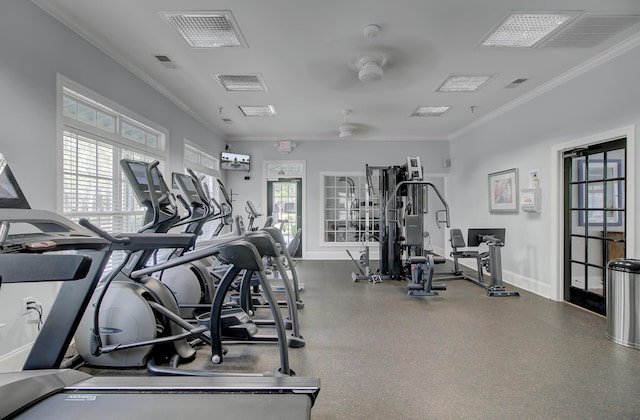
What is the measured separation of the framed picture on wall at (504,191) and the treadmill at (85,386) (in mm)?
4693

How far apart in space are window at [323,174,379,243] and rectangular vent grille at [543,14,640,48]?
475 cm

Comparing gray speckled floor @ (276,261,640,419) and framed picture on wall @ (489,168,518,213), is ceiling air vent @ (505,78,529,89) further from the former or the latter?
gray speckled floor @ (276,261,640,419)

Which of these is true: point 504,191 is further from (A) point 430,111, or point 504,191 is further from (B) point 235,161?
(B) point 235,161

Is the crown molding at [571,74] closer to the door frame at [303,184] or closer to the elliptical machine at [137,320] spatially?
the door frame at [303,184]

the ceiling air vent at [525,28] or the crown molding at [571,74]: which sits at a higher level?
the ceiling air vent at [525,28]

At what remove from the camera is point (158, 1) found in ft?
8.39

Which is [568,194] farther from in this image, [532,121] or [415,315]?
[415,315]

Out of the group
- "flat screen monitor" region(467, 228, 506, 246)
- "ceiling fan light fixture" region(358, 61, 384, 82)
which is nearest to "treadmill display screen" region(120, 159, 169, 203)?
"ceiling fan light fixture" region(358, 61, 384, 82)

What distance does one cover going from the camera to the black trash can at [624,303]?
2742 mm

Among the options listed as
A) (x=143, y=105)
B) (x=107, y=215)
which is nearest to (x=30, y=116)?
(x=107, y=215)

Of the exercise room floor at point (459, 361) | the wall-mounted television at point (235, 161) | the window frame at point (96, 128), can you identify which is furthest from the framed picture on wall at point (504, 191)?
the window frame at point (96, 128)

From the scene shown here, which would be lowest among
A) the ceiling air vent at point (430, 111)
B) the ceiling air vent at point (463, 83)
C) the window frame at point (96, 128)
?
the window frame at point (96, 128)

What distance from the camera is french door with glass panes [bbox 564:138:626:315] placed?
11.1ft

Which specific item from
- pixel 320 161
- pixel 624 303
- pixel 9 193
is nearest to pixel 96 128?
pixel 9 193
